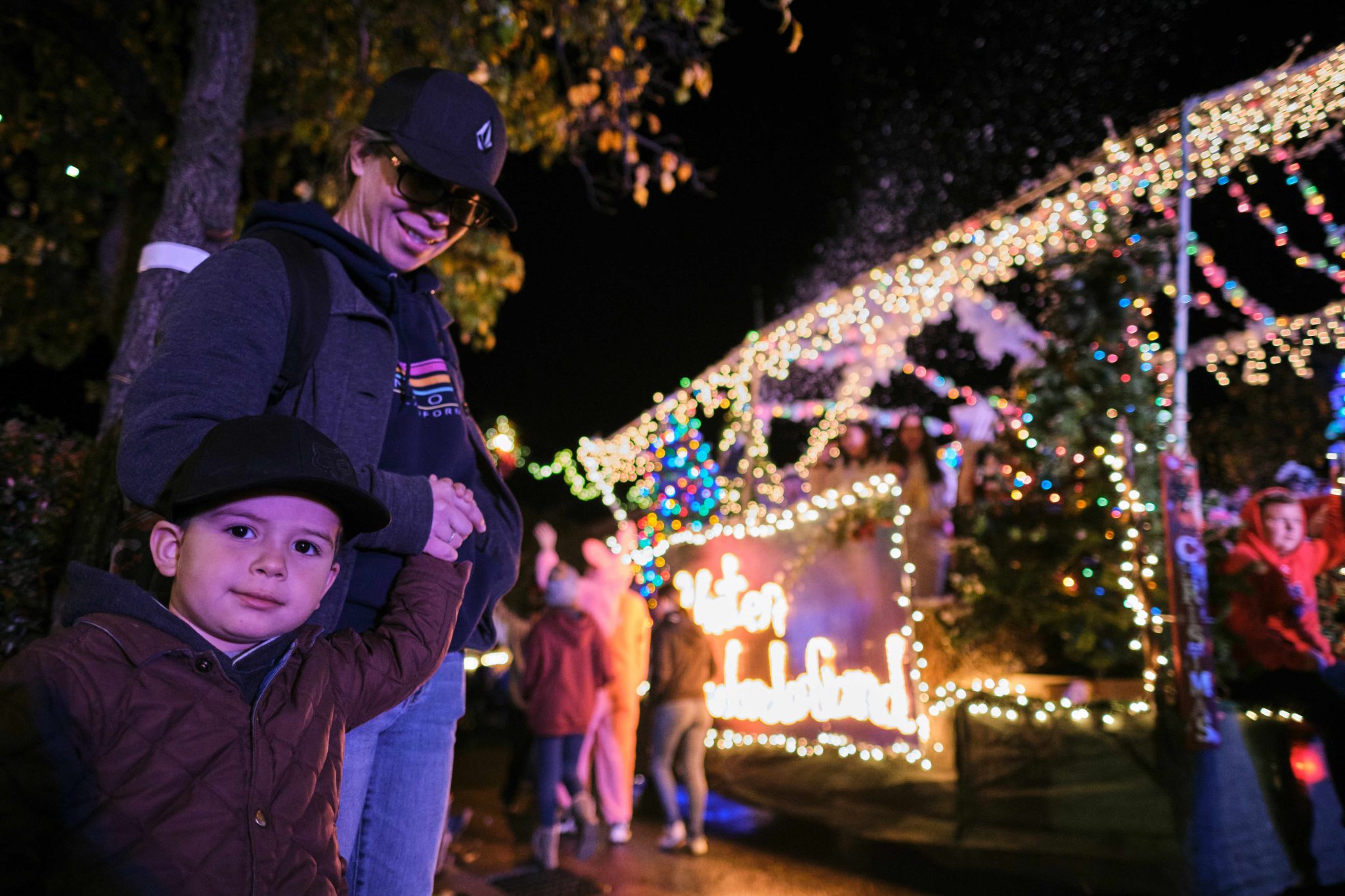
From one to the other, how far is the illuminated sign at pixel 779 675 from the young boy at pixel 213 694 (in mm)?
5462

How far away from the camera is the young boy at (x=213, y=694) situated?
1303 mm

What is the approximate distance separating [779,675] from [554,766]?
2.00 m

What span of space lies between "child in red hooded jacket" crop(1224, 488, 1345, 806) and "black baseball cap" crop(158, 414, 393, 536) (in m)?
5.41

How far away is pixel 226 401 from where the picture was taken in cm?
144

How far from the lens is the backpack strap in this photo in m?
1.56

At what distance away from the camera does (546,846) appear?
641 centimetres

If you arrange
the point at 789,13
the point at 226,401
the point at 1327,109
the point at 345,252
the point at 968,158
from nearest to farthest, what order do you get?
the point at 226,401
the point at 345,252
the point at 789,13
the point at 1327,109
the point at 968,158

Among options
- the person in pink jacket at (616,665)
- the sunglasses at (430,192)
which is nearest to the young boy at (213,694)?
the sunglasses at (430,192)

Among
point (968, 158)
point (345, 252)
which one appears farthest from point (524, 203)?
point (345, 252)

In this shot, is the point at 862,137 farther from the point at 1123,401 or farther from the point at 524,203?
the point at 1123,401

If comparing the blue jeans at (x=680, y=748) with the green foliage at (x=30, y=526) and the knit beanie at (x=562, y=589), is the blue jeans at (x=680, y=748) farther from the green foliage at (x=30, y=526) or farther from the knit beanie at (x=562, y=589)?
the green foliage at (x=30, y=526)

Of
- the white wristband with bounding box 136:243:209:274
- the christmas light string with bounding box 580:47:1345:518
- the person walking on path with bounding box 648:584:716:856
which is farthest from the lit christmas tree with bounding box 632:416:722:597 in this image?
the white wristband with bounding box 136:243:209:274

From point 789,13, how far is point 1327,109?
3.63 m

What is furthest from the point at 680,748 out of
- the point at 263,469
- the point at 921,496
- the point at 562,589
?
the point at 263,469
